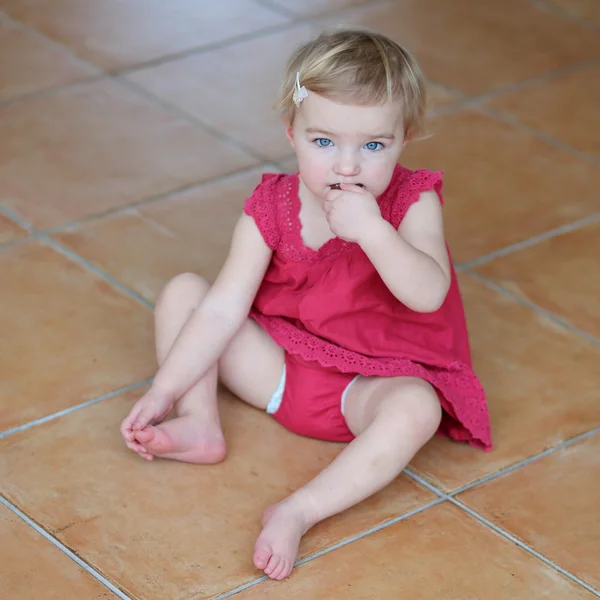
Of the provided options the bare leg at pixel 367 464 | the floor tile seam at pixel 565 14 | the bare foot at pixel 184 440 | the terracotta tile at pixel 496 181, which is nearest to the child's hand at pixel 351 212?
the bare leg at pixel 367 464

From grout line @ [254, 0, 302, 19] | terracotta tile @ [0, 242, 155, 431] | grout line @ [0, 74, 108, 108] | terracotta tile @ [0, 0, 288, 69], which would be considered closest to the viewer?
terracotta tile @ [0, 242, 155, 431]

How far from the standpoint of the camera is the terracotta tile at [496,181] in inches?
82.3

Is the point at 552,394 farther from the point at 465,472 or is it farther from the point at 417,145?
the point at 417,145

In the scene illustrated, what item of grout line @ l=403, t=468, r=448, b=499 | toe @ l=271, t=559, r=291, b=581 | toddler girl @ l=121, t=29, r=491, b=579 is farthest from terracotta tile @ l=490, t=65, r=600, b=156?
toe @ l=271, t=559, r=291, b=581

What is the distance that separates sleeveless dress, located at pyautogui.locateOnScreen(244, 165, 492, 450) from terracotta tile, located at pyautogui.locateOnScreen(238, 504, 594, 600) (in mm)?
168

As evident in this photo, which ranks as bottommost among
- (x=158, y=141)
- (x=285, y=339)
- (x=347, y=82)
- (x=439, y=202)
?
(x=158, y=141)

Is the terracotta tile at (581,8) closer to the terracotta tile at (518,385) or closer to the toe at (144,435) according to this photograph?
the terracotta tile at (518,385)

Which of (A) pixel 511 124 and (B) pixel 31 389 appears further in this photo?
(A) pixel 511 124

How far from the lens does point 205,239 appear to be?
2.01 meters

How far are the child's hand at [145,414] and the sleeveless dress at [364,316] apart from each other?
18cm

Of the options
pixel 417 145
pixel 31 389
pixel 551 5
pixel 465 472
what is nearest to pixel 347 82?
pixel 465 472

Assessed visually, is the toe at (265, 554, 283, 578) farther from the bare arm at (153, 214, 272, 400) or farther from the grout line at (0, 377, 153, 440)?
the grout line at (0, 377, 153, 440)

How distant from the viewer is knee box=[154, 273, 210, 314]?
1575 millimetres

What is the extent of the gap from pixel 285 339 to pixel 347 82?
361 millimetres
